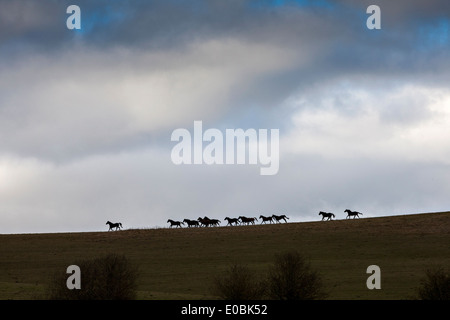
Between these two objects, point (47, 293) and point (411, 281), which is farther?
point (411, 281)

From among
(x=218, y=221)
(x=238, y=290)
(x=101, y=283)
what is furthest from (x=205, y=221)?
(x=238, y=290)

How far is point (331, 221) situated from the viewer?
84312 mm

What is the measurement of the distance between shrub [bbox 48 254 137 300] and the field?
1.52m

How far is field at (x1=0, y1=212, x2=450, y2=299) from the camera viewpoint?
176 ft

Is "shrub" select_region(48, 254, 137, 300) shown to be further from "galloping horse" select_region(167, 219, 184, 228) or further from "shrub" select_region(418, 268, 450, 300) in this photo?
"galloping horse" select_region(167, 219, 184, 228)

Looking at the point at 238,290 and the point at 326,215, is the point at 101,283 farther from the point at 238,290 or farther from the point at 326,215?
the point at 326,215

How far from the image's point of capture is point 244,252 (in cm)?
6944

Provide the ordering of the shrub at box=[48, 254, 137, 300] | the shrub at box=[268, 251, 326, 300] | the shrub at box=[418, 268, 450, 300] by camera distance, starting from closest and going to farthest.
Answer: the shrub at box=[418, 268, 450, 300], the shrub at box=[48, 254, 137, 300], the shrub at box=[268, 251, 326, 300]

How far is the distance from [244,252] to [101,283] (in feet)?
82.1

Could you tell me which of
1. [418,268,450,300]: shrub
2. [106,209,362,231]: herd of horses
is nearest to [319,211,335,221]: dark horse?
[106,209,362,231]: herd of horses

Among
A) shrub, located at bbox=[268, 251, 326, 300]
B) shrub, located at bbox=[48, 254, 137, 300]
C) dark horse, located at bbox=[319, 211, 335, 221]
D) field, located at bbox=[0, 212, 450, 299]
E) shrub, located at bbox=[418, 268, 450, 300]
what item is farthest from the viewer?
dark horse, located at bbox=[319, 211, 335, 221]
